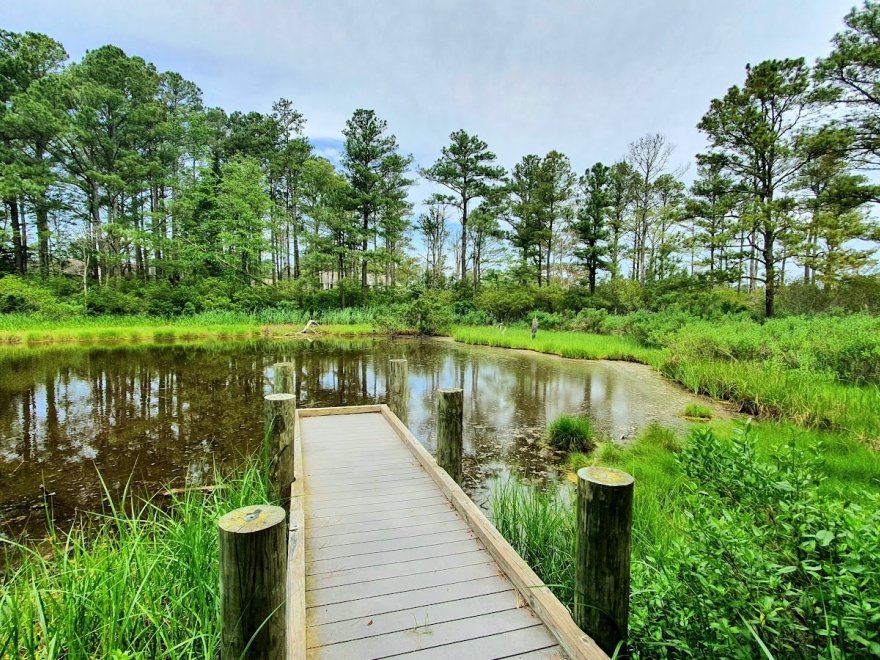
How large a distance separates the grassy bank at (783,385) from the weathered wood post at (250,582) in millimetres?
5807

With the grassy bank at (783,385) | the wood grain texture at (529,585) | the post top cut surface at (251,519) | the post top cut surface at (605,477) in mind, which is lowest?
the wood grain texture at (529,585)

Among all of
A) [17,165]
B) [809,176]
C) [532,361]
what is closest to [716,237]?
[809,176]

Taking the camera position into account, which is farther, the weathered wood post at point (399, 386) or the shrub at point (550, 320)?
the shrub at point (550, 320)

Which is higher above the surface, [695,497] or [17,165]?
[17,165]

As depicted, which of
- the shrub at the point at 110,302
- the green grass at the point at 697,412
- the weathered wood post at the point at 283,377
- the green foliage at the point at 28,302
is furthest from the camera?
the shrub at the point at 110,302

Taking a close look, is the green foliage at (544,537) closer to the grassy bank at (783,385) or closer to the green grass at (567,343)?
the grassy bank at (783,385)

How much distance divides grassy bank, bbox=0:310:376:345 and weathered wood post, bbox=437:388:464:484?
14.9m

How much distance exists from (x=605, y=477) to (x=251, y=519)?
137 centimetres

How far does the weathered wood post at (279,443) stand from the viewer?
3.35 metres

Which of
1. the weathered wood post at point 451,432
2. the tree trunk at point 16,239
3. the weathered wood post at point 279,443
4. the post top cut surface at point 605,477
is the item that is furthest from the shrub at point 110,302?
the post top cut surface at point 605,477

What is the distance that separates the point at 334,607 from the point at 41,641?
1.30 meters

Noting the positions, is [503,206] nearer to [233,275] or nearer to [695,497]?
[233,275]

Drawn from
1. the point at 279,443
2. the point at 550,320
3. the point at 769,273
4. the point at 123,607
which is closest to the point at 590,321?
the point at 550,320

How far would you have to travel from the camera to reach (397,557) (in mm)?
2305
